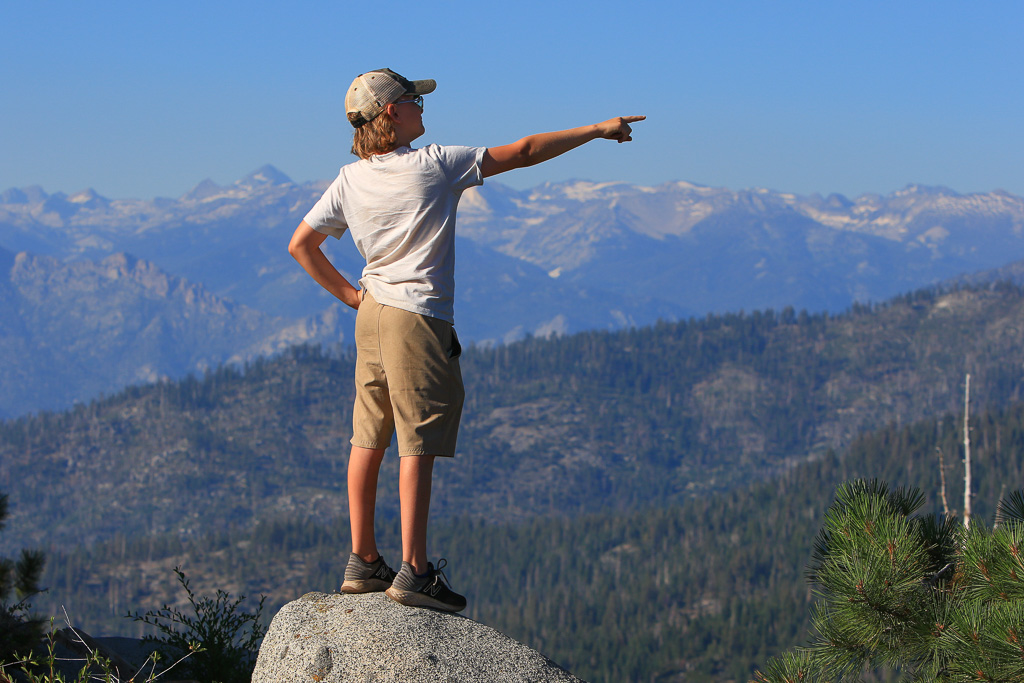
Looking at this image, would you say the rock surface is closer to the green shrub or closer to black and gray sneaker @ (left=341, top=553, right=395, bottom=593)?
black and gray sneaker @ (left=341, top=553, right=395, bottom=593)

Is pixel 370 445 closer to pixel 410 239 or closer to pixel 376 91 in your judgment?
pixel 410 239

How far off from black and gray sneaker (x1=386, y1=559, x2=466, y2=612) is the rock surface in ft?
0.32

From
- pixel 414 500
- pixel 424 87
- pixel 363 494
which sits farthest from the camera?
pixel 363 494

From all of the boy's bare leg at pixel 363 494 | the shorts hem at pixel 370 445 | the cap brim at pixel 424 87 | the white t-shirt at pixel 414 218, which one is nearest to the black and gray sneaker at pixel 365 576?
the boy's bare leg at pixel 363 494

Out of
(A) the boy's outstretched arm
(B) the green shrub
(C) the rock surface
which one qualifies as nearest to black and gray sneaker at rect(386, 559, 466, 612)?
(C) the rock surface

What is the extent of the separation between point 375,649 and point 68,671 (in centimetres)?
459

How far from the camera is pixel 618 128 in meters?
9.30

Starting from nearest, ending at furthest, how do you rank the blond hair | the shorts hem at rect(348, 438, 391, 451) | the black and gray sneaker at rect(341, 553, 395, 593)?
the blond hair
the shorts hem at rect(348, 438, 391, 451)
the black and gray sneaker at rect(341, 553, 395, 593)

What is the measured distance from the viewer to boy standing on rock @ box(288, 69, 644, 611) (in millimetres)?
9508

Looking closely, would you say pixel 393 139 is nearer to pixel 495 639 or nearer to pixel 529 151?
pixel 529 151

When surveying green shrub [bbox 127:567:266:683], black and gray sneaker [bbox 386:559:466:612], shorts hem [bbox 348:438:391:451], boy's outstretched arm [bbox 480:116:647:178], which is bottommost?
green shrub [bbox 127:567:266:683]

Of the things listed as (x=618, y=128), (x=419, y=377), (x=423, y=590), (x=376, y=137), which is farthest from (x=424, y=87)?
(x=423, y=590)

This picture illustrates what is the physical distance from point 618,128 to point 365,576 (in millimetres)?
5269

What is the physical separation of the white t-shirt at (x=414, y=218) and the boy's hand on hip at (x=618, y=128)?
1162mm
